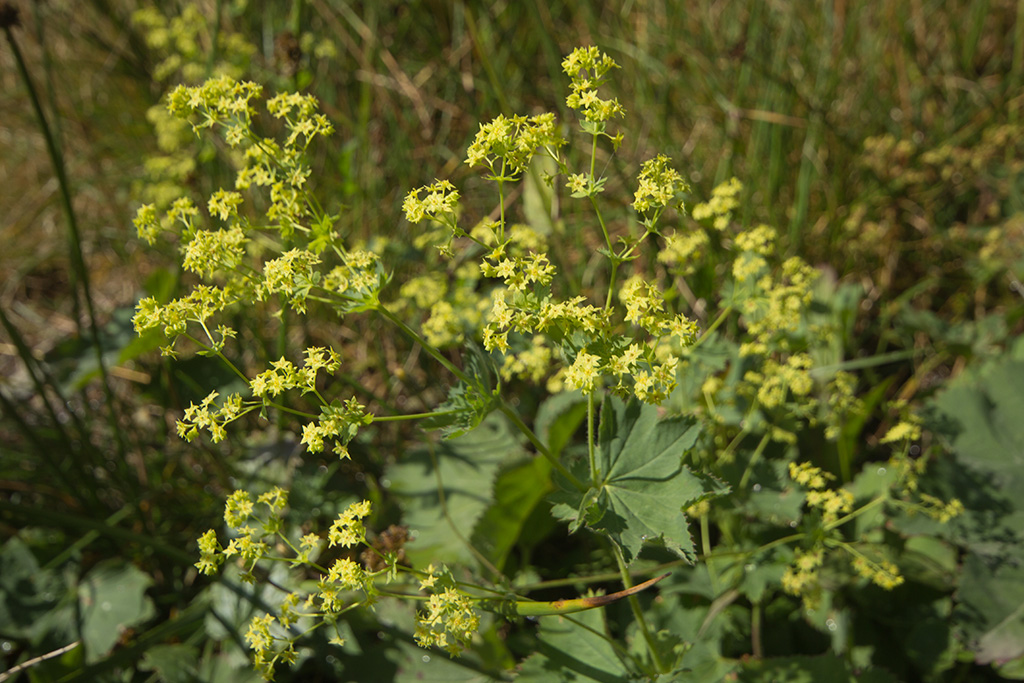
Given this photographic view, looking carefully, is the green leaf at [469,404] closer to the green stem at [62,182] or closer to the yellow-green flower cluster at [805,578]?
the yellow-green flower cluster at [805,578]

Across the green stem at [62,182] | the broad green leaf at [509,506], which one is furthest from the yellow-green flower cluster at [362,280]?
the green stem at [62,182]

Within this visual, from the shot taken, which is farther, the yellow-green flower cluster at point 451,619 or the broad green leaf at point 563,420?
the broad green leaf at point 563,420

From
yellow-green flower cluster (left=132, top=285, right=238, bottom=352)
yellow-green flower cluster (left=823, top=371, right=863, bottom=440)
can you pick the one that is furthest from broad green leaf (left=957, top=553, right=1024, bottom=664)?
yellow-green flower cluster (left=132, top=285, right=238, bottom=352)

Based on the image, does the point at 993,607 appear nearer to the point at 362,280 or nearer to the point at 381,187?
the point at 362,280

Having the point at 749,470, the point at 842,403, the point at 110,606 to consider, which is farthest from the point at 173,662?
the point at 842,403

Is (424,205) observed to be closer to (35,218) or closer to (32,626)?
(32,626)
